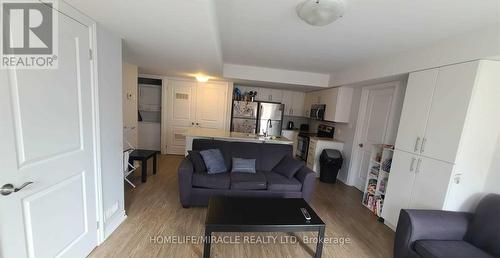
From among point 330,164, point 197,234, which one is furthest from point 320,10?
point 330,164

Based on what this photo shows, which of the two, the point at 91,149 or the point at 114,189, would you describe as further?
the point at 114,189

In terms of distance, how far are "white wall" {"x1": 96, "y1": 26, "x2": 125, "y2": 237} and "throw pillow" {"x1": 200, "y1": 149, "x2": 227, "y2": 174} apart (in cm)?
104

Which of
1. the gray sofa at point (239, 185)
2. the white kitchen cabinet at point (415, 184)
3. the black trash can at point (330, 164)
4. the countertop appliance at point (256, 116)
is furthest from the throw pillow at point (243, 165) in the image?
the countertop appliance at point (256, 116)

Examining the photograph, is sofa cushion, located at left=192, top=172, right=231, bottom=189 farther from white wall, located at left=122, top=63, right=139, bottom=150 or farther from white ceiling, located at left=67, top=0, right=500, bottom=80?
white wall, located at left=122, top=63, right=139, bottom=150

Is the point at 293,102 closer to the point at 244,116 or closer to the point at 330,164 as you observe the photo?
the point at 244,116

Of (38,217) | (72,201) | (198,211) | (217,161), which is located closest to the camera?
(38,217)

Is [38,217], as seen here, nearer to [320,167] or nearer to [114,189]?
[114,189]

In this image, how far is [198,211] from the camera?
2566 millimetres

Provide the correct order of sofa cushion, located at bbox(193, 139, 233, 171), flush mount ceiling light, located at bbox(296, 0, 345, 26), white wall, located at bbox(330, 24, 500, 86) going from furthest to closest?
sofa cushion, located at bbox(193, 139, 233, 171)
white wall, located at bbox(330, 24, 500, 86)
flush mount ceiling light, located at bbox(296, 0, 345, 26)

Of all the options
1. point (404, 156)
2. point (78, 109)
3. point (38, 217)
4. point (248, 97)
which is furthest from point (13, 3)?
point (248, 97)

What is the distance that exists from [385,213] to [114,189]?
342 cm

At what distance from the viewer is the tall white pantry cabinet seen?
180 centimetres

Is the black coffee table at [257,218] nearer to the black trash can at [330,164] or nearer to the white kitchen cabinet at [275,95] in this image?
the black trash can at [330,164]

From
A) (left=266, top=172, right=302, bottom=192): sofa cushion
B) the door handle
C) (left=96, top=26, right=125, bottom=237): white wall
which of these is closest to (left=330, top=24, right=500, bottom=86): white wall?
(left=266, top=172, right=302, bottom=192): sofa cushion
